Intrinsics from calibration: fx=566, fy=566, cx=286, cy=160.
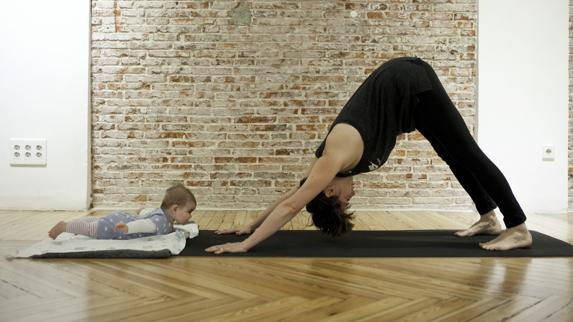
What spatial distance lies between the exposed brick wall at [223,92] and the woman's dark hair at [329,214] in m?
2.06

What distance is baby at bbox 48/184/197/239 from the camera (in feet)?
9.70

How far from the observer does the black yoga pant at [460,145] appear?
2.93m

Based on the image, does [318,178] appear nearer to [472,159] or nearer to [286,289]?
[286,289]

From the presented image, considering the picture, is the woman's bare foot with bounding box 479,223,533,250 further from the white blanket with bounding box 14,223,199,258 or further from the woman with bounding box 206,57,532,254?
the white blanket with bounding box 14,223,199,258

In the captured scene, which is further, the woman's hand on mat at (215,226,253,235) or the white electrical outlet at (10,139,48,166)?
the white electrical outlet at (10,139,48,166)

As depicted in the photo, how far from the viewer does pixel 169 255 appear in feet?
8.73

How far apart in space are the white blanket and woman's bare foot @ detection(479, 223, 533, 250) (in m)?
1.61

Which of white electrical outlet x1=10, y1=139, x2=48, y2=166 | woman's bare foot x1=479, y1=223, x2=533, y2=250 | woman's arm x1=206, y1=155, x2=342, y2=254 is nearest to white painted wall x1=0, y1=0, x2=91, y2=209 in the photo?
white electrical outlet x1=10, y1=139, x2=48, y2=166

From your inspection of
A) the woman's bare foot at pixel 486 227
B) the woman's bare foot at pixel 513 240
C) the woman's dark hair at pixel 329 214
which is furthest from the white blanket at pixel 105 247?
the woman's bare foot at pixel 486 227

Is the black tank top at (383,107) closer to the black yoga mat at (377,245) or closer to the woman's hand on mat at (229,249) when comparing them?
the black yoga mat at (377,245)

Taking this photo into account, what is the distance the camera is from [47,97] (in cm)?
489

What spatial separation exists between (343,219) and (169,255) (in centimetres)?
91

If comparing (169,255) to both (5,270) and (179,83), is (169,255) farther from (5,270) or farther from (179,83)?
(179,83)

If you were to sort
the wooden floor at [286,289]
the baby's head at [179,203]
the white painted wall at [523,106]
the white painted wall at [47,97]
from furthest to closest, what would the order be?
the white painted wall at [523,106] < the white painted wall at [47,97] < the baby's head at [179,203] < the wooden floor at [286,289]
